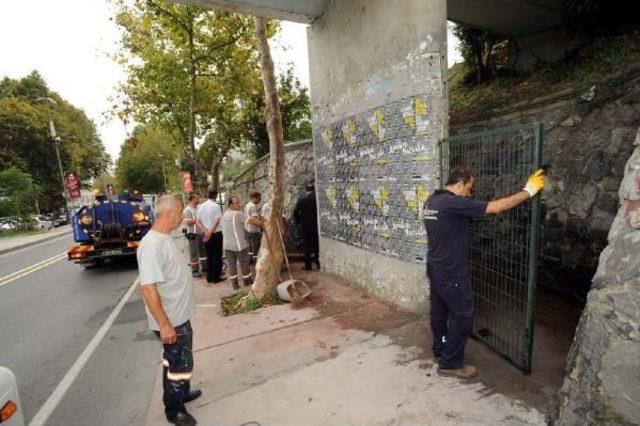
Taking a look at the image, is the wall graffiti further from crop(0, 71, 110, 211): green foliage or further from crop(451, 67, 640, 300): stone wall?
crop(0, 71, 110, 211): green foliage

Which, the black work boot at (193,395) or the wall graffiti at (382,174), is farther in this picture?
the wall graffiti at (382,174)

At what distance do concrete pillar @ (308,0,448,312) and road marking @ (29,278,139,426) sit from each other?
3.85 meters

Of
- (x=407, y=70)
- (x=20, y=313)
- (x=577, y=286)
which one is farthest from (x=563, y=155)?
(x=20, y=313)

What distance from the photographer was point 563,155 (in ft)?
16.7

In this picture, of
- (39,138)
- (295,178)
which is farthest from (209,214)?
(39,138)

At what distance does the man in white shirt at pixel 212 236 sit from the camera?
25.5ft

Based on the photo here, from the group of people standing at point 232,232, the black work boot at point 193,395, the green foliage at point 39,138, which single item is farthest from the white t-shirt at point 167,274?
the green foliage at point 39,138

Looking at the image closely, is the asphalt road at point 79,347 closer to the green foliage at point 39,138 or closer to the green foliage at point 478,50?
the green foliage at point 478,50

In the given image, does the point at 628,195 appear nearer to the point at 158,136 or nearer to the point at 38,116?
the point at 38,116

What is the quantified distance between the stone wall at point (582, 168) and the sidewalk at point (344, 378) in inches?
78.1

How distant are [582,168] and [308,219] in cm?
472

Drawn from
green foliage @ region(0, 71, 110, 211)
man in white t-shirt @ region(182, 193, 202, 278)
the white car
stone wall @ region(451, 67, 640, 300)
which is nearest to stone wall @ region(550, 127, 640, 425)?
stone wall @ region(451, 67, 640, 300)

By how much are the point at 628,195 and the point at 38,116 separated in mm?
42028

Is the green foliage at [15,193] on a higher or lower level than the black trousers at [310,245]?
higher
